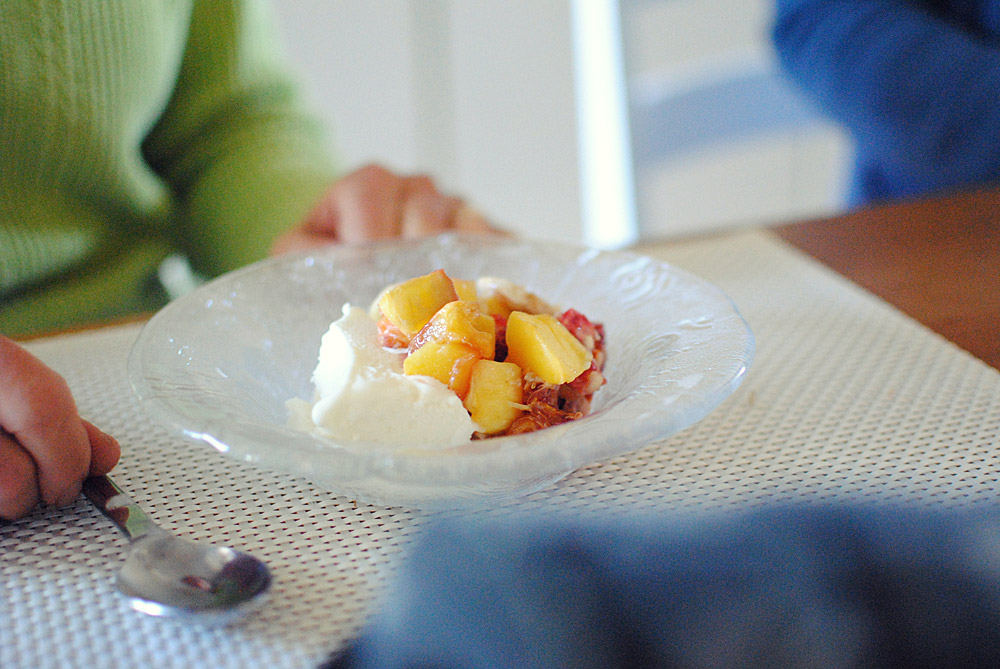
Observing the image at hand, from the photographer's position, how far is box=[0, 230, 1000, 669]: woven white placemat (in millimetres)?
301

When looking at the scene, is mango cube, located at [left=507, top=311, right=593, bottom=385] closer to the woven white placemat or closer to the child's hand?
the woven white placemat

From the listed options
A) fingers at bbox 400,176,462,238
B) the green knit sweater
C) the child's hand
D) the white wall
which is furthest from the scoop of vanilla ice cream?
the white wall

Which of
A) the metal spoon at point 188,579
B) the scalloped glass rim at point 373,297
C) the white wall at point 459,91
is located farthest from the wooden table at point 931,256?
the white wall at point 459,91

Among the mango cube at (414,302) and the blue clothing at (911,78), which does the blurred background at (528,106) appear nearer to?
the blue clothing at (911,78)

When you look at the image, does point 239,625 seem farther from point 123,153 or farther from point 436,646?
point 123,153

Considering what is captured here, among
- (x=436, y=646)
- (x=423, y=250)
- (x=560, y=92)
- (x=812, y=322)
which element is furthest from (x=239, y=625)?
(x=560, y=92)

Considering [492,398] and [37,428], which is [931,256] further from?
[37,428]

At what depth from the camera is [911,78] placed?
1.14 metres

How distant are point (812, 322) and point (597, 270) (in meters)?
0.18

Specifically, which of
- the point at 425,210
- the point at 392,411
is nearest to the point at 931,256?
the point at 425,210

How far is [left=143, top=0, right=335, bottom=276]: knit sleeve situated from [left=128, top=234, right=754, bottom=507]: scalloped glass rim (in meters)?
0.34

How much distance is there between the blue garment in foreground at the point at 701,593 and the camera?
11.2 inches

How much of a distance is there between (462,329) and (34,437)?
19 cm

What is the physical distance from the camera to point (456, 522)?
37 cm
